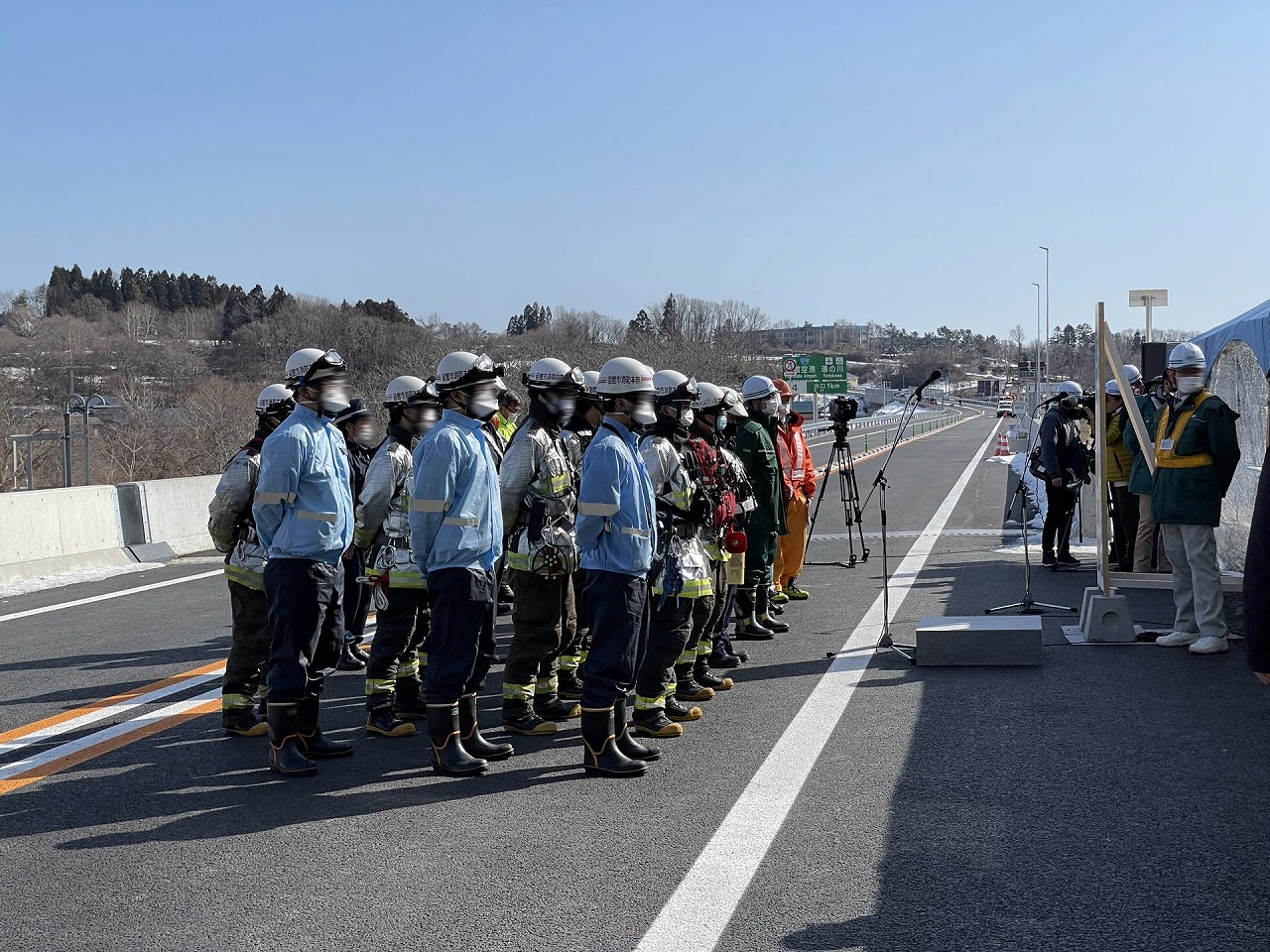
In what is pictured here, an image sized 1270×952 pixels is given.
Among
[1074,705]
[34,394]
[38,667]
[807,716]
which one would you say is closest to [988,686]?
[1074,705]

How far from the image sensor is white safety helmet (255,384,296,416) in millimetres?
7613

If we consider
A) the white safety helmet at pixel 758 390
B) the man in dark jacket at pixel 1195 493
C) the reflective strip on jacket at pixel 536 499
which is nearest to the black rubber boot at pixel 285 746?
the reflective strip on jacket at pixel 536 499

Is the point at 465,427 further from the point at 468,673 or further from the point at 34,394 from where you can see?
the point at 34,394

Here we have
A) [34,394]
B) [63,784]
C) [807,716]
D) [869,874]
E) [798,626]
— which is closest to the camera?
[869,874]

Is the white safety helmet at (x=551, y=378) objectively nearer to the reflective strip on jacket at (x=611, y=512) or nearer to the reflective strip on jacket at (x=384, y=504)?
the reflective strip on jacket at (x=611, y=512)

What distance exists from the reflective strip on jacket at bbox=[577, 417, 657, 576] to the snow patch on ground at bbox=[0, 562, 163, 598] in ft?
31.2

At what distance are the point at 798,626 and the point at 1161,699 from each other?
11.5ft

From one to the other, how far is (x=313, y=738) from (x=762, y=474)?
4.60m

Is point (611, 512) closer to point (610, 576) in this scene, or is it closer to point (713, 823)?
point (610, 576)

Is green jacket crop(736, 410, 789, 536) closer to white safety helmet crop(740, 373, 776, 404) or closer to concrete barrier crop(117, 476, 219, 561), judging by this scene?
white safety helmet crop(740, 373, 776, 404)

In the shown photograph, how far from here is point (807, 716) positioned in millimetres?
7184

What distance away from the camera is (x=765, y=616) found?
10305 millimetres

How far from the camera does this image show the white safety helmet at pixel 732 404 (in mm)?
9117

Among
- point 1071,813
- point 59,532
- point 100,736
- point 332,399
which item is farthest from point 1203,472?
point 59,532
